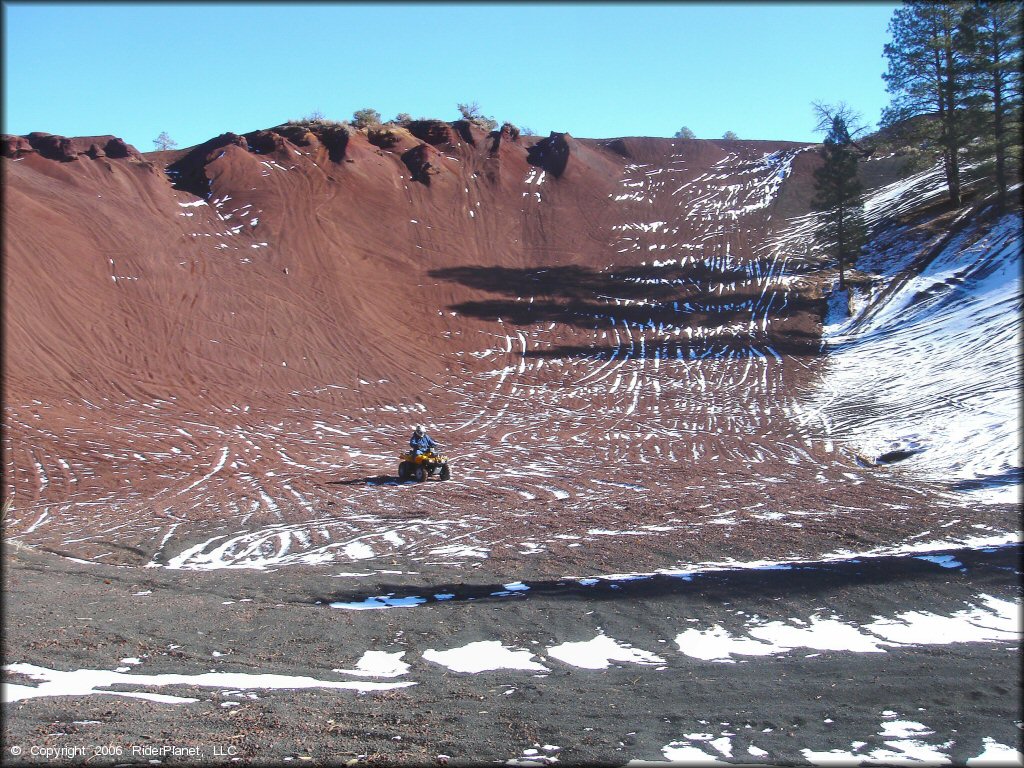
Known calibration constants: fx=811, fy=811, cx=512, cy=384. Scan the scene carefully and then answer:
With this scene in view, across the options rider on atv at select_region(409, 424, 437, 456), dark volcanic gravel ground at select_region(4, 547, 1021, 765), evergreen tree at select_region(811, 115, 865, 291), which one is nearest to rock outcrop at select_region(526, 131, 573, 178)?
evergreen tree at select_region(811, 115, 865, 291)

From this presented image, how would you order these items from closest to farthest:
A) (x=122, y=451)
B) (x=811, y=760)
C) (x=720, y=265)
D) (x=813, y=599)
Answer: (x=811, y=760), (x=813, y=599), (x=122, y=451), (x=720, y=265)

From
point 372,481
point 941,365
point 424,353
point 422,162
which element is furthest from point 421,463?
point 422,162

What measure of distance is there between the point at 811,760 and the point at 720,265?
39461 mm

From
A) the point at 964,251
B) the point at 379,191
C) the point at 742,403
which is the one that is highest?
the point at 379,191

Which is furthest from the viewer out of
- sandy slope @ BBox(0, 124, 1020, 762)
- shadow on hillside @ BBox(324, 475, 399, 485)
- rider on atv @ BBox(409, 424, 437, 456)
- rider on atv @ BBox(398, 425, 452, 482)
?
rider on atv @ BBox(409, 424, 437, 456)

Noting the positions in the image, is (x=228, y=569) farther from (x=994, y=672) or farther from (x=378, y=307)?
(x=378, y=307)

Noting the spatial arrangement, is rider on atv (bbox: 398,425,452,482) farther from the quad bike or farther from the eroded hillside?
the eroded hillside

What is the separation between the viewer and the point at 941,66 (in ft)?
125

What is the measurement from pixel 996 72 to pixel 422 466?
1148 inches

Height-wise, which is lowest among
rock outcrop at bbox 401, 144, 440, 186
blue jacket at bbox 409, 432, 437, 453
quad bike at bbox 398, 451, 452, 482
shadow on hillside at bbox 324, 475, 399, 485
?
shadow on hillside at bbox 324, 475, 399, 485

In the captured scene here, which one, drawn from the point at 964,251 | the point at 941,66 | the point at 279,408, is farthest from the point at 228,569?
the point at 941,66

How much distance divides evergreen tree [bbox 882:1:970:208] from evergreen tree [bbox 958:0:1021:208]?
0.73m

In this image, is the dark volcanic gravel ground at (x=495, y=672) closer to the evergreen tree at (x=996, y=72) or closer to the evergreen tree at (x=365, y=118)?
the evergreen tree at (x=996, y=72)

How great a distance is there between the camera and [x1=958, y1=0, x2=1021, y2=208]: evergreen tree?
32000mm
